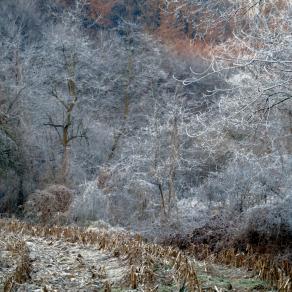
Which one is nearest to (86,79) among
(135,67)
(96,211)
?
(135,67)

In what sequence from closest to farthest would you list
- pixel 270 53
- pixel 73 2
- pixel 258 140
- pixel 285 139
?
pixel 270 53 < pixel 285 139 < pixel 258 140 < pixel 73 2

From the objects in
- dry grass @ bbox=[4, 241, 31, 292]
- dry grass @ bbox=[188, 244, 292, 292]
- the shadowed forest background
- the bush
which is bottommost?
dry grass @ bbox=[4, 241, 31, 292]

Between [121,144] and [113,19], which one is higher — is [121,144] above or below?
below

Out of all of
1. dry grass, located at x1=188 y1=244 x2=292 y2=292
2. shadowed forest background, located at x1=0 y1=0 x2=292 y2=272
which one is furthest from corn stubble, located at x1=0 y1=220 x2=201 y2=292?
shadowed forest background, located at x1=0 y1=0 x2=292 y2=272

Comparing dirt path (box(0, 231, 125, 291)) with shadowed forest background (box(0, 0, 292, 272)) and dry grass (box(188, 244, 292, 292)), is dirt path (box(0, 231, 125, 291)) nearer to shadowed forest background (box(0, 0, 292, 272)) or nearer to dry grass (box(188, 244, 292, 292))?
dry grass (box(188, 244, 292, 292))

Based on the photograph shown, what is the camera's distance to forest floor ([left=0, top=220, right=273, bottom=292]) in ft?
18.5

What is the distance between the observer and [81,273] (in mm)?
6488

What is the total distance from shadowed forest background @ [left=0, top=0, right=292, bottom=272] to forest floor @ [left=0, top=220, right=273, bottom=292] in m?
1.97

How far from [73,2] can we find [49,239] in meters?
23.8

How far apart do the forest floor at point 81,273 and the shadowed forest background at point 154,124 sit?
1.97m

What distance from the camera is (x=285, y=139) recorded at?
13.6 m

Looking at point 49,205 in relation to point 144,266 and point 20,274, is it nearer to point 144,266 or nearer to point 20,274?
point 20,274

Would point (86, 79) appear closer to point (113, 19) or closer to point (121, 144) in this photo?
point (121, 144)

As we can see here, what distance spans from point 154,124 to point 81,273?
9.88 meters
